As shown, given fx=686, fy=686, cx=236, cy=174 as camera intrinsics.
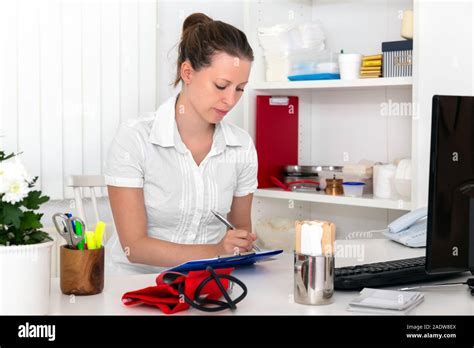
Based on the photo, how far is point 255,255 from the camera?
161 cm

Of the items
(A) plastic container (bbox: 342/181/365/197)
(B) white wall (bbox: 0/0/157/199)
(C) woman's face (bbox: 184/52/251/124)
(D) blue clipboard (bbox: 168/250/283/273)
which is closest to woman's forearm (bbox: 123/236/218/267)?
(D) blue clipboard (bbox: 168/250/283/273)

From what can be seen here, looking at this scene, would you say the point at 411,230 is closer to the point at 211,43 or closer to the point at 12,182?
the point at 211,43

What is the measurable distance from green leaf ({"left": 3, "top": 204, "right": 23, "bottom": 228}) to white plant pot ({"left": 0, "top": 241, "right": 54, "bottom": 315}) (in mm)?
39

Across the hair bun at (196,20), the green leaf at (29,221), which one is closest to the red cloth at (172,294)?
the green leaf at (29,221)

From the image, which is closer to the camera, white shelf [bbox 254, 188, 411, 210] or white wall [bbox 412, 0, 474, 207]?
white wall [bbox 412, 0, 474, 207]

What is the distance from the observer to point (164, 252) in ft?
6.09

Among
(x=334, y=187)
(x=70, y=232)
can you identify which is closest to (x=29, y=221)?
(x=70, y=232)

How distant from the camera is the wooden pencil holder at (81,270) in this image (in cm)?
134

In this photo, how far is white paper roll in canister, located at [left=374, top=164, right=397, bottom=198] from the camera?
278cm

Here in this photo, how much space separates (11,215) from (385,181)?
1.93 metres

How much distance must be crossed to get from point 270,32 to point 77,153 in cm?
100

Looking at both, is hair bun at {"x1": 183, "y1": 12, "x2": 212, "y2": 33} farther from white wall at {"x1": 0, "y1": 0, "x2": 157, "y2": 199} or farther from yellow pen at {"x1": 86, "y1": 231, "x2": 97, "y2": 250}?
yellow pen at {"x1": 86, "y1": 231, "x2": 97, "y2": 250}
